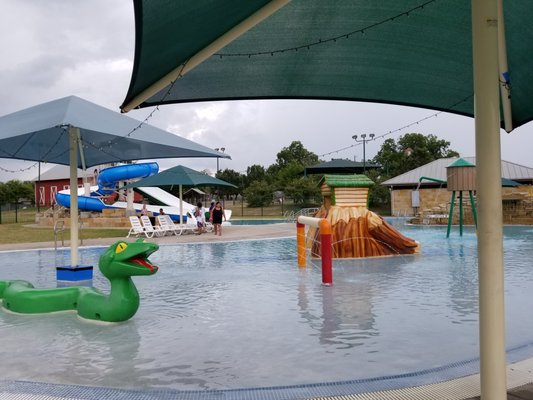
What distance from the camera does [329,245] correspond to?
8750 mm

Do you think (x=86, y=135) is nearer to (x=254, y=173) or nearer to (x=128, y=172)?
(x=128, y=172)

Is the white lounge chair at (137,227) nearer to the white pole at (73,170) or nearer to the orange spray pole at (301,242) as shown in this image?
the orange spray pole at (301,242)

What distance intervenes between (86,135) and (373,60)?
6493 millimetres

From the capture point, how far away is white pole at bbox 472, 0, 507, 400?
277 centimetres

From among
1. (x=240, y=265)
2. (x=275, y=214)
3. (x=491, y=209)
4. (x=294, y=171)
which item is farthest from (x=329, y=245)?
(x=294, y=171)

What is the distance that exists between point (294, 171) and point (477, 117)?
51.1 meters

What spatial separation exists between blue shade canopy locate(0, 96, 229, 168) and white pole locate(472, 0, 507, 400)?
6018 mm

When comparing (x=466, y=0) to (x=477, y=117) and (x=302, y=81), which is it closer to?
(x=477, y=117)

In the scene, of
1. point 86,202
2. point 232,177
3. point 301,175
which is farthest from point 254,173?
point 86,202

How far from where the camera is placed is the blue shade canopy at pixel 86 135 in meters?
7.58

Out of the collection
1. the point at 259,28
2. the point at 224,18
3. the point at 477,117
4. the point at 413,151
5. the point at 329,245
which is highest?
the point at 413,151

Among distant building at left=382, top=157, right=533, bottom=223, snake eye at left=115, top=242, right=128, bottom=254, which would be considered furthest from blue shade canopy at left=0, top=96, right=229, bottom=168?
distant building at left=382, top=157, right=533, bottom=223

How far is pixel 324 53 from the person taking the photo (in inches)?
174

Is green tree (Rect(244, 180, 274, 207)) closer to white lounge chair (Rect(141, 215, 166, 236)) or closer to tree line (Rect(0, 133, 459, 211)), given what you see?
tree line (Rect(0, 133, 459, 211))
